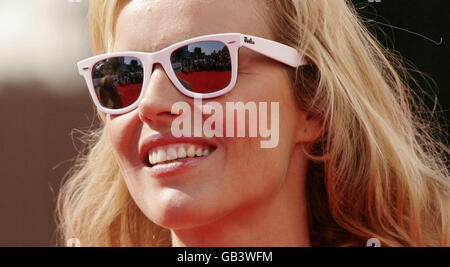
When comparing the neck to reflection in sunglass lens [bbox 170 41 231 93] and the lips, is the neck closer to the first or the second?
the lips

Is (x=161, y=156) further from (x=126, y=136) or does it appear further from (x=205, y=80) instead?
(x=205, y=80)

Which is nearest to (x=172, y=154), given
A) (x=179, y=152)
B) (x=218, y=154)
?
(x=179, y=152)

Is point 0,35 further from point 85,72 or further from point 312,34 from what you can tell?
point 312,34

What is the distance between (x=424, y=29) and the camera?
2.20m

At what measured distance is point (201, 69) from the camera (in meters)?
1.70

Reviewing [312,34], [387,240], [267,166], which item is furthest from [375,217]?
[312,34]

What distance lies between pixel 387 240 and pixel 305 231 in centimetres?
24

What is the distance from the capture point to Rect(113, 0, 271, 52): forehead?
67.9 inches

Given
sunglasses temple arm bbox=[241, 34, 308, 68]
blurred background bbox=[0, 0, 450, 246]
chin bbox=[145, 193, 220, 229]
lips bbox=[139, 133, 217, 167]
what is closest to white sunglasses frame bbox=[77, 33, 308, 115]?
sunglasses temple arm bbox=[241, 34, 308, 68]

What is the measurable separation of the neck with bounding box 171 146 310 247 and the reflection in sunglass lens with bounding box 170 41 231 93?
35cm

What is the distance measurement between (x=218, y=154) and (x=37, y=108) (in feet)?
4.33

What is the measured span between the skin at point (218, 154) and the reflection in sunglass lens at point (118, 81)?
0.04 meters

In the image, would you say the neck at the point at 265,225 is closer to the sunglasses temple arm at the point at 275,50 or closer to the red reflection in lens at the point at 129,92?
the sunglasses temple arm at the point at 275,50

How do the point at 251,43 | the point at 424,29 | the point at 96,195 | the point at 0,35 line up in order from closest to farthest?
1. the point at 251,43
2. the point at 424,29
3. the point at 96,195
4. the point at 0,35
